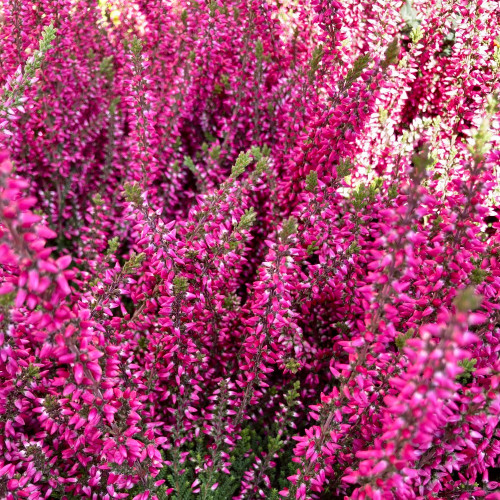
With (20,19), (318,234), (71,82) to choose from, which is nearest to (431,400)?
(318,234)

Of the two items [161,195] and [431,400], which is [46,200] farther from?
[431,400]

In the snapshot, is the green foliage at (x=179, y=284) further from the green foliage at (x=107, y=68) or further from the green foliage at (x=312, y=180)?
the green foliage at (x=107, y=68)

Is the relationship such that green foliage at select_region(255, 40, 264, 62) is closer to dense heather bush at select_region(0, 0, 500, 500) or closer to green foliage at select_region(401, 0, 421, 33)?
dense heather bush at select_region(0, 0, 500, 500)

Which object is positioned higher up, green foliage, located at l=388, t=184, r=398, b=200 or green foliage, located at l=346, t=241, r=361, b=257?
green foliage, located at l=388, t=184, r=398, b=200

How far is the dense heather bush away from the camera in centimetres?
138

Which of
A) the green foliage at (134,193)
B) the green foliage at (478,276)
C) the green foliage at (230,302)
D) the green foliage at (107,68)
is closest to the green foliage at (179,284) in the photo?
the green foliage at (134,193)

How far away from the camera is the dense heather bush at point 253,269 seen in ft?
4.52

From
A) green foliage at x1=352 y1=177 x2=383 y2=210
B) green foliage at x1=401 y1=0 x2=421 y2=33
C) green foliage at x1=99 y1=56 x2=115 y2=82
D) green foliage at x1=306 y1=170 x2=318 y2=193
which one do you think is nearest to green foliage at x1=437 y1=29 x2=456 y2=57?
green foliage at x1=401 y1=0 x2=421 y2=33

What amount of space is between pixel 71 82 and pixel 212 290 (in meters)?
2.38

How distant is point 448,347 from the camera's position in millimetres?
1028

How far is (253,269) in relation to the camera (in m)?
3.30

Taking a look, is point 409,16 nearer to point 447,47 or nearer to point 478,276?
point 447,47

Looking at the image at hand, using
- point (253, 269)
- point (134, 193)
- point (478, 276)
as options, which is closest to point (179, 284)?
point (134, 193)

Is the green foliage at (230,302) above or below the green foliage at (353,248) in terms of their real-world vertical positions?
below
